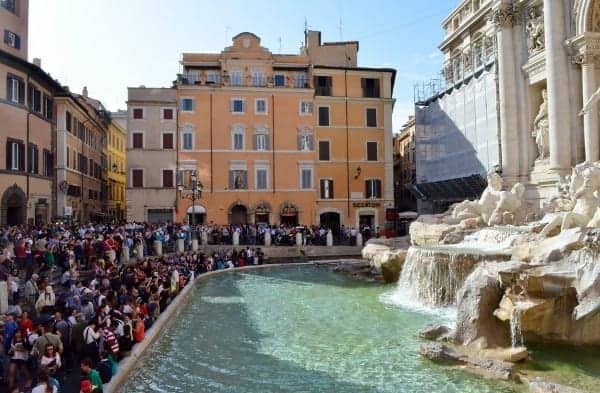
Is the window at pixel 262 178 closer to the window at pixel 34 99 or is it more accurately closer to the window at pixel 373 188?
the window at pixel 373 188

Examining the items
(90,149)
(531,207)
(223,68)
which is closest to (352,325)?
(531,207)

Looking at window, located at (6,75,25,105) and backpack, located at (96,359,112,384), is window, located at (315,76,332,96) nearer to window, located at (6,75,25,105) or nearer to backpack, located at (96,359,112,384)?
window, located at (6,75,25,105)

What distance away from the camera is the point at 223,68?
37.7 m

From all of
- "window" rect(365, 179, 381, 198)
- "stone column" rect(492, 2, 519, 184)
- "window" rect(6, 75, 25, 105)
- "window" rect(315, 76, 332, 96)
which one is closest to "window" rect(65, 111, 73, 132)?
"window" rect(6, 75, 25, 105)

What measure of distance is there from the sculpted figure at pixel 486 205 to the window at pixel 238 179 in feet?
65.3

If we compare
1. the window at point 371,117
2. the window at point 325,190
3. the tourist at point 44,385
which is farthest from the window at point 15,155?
the window at point 371,117

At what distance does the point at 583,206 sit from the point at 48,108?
Result: 2642 cm

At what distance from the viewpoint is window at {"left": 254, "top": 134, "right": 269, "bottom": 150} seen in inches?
1485

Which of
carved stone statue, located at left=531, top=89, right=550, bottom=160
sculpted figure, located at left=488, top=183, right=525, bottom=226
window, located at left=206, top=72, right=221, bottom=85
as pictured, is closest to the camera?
sculpted figure, located at left=488, top=183, right=525, bottom=226

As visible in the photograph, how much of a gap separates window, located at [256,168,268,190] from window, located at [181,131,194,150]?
15.0 feet

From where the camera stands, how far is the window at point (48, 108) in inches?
1164

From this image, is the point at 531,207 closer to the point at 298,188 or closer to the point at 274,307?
the point at 274,307

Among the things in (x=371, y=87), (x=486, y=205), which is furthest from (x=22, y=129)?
(x=371, y=87)

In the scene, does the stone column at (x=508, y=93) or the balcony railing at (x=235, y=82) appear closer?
the stone column at (x=508, y=93)
